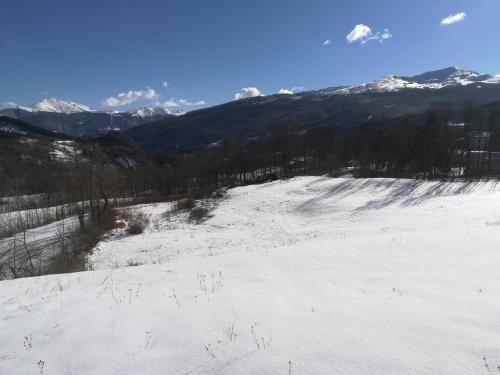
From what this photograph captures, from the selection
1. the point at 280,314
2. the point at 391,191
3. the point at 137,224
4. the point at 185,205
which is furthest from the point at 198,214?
the point at 280,314

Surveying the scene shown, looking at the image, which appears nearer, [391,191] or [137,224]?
[137,224]

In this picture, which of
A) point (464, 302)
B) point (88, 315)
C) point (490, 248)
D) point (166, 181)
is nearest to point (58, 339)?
point (88, 315)

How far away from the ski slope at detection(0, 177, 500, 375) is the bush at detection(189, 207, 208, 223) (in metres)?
23.2

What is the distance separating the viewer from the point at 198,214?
3569 cm

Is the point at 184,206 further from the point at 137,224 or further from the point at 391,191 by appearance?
→ the point at 391,191

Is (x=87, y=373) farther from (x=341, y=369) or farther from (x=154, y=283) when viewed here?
(x=154, y=283)

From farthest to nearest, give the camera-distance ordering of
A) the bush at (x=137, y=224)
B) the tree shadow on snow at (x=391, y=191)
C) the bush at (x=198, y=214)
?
the bush at (x=198, y=214) < the bush at (x=137, y=224) < the tree shadow on snow at (x=391, y=191)

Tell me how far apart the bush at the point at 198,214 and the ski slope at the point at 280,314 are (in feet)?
76.2

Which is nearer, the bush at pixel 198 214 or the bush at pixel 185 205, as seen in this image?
the bush at pixel 198 214

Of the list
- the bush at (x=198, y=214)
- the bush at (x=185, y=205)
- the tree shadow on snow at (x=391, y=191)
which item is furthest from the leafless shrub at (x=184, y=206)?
the tree shadow on snow at (x=391, y=191)

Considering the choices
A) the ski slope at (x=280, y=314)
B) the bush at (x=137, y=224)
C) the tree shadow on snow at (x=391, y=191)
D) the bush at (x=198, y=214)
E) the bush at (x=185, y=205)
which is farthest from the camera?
the bush at (x=185, y=205)

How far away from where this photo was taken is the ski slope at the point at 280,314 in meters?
3.86

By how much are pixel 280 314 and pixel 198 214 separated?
3098 centimetres

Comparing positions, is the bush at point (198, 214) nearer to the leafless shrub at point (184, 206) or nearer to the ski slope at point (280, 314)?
the leafless shrub at point (184, 206)
